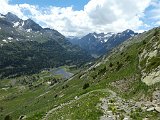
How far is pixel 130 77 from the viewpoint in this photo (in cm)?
5903

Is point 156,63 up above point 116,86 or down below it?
above

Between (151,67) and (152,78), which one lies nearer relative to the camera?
(152,78)

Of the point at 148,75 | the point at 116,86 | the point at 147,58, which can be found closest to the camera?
the point at 148,75

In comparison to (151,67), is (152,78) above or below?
below

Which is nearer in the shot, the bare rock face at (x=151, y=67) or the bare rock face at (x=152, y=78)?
the bare rock face at (x=152, y=78)

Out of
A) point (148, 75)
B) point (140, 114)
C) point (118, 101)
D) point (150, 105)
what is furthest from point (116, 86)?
point (140, 114)

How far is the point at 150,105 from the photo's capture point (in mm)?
39125

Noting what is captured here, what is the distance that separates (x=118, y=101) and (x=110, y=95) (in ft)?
15.5

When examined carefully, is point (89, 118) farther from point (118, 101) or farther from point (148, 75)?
point (148, 75)

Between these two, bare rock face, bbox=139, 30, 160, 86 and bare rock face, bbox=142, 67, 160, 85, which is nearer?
bare rock face, bbox=142, 67, 160, 85

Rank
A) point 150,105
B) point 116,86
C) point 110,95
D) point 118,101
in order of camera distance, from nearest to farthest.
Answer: point 150,105
point 118,101
point 110,95
point 116,86

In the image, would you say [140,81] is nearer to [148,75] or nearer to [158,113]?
[148,75]

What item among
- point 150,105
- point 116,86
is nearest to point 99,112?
point 150,105

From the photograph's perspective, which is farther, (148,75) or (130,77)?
(130,77)
